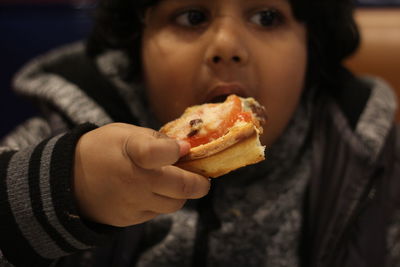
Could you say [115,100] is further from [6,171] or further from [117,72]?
[6,171]

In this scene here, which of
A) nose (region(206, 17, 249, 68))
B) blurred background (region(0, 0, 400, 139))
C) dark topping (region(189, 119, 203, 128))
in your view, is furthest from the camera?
blurred background (region(0, 0, 400, 139))

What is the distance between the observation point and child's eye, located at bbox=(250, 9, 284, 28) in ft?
2.34

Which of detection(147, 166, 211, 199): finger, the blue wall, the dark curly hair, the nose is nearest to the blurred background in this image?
the blue wall

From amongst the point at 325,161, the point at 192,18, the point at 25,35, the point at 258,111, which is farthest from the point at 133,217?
the point at 25,35

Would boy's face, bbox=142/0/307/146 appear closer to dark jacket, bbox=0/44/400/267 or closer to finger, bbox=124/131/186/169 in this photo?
dark jacket, bbox=0/44/400/267

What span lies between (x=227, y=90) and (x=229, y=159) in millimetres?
195

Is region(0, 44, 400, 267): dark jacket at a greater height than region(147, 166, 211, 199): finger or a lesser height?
lesser

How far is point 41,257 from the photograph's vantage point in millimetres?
557

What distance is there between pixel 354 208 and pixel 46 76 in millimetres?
602

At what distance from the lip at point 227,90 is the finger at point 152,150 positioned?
23 cm

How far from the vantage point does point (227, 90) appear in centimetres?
66

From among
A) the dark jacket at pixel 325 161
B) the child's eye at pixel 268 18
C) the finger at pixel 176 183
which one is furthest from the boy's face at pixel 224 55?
the finger at pixel 176 183

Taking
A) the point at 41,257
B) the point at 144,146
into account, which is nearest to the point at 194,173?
the point at 144,146

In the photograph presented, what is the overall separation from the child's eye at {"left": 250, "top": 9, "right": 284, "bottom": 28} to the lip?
4.8 inches
